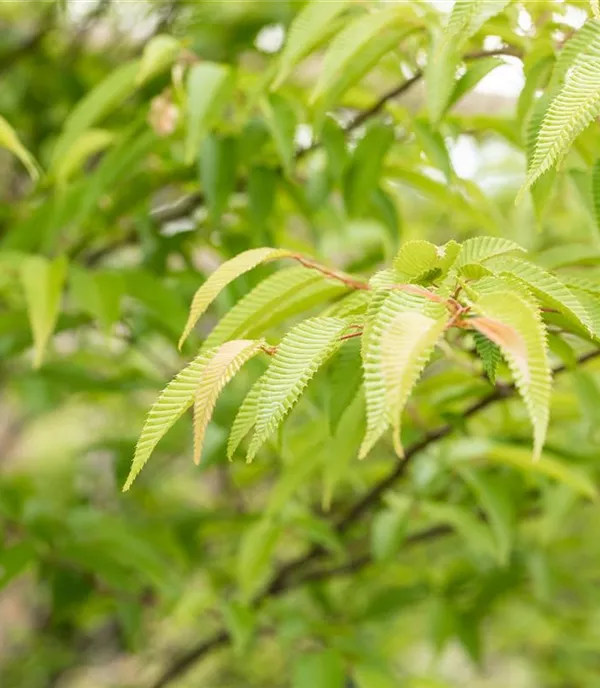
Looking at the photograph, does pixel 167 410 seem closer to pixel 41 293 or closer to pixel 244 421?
pixel 244 421

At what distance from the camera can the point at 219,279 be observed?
43cm

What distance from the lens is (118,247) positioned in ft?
3.57

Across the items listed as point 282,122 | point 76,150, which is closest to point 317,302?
point 282,122

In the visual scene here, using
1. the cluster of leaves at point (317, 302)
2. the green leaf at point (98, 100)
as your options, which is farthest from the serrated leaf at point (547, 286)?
the green leaf at point (98, 100)

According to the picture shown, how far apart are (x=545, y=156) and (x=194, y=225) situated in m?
0.70

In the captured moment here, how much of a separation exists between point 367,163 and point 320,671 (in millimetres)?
507

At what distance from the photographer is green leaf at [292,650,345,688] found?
0.84m

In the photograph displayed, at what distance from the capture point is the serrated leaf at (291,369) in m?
0.35

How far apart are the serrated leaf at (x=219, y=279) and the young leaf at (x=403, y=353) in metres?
0.13

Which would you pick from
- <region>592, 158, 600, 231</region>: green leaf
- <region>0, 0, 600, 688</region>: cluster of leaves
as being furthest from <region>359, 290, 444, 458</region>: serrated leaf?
<region>592, 158, 600, 231</region>: green leaf

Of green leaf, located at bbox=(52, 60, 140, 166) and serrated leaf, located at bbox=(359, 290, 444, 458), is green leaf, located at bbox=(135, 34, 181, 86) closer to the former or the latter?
green leaf, located at bbox=(52, 60, 140, 166)

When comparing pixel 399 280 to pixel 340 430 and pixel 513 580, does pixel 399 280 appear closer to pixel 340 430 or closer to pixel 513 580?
pixel 340 430

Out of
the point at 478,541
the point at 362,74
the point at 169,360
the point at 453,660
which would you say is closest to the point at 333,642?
the point at 478,541

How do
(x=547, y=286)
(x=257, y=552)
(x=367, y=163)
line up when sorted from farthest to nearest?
(x=257, y=552)
(x=367, y=163)
(x=547, y=286)
